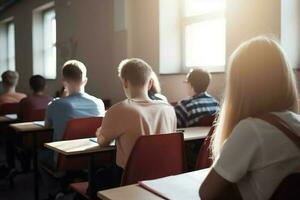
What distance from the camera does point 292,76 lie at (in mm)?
1171

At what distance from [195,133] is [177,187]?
1.33 meters

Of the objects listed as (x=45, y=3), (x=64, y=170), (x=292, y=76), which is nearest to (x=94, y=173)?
(x=64, y=170)

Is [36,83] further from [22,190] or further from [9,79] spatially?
Answer: [22,190]

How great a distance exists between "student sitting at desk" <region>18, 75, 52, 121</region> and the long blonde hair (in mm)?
2945

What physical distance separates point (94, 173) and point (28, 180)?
7.79 ft

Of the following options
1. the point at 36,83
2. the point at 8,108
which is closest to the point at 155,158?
the point at 36,83

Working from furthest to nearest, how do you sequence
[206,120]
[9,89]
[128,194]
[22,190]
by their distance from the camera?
[9,89]
[22,190]
[206,120]
[128,194]

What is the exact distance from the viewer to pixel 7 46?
1036 centimetres

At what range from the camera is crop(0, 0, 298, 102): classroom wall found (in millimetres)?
3339

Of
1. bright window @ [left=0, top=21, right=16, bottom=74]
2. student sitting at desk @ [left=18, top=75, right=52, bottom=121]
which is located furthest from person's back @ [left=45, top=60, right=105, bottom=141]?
bright window @ [left=0, top=21, right=16, bottom=74]

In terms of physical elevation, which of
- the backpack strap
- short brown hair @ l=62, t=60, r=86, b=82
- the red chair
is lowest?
the red chair

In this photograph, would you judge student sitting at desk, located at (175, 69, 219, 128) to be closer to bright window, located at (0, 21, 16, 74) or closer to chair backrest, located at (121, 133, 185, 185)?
chair backrest, located at (121, 133, 185, 185)

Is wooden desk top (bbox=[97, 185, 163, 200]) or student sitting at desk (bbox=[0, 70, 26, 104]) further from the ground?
student sitting at desk (bbox=[0, 70, 26, 104])

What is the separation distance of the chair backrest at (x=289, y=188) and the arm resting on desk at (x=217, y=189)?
14cm
